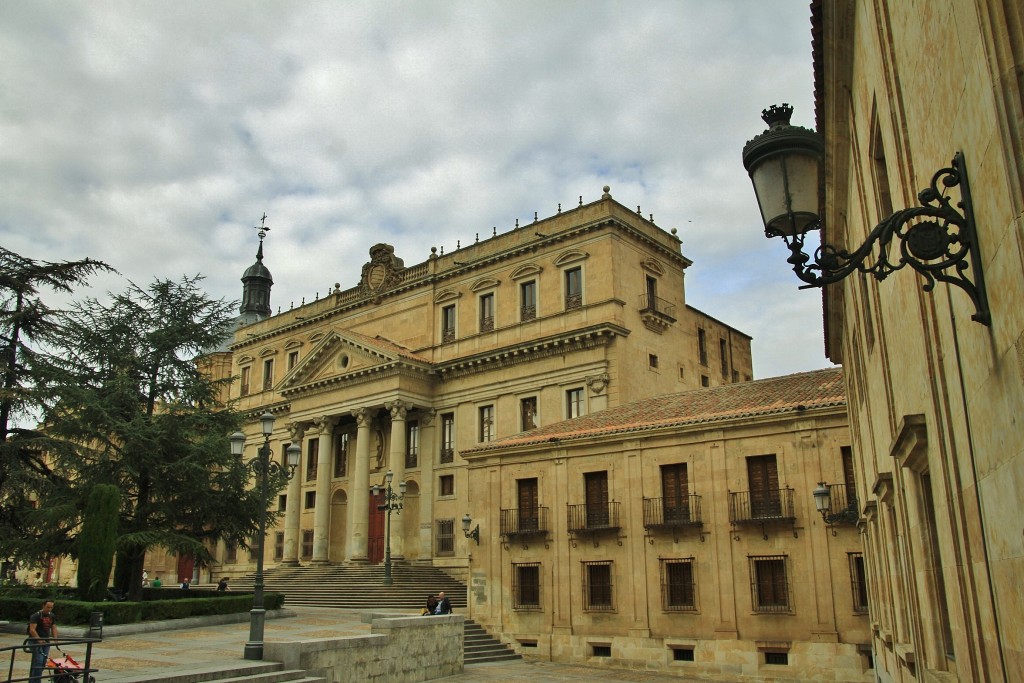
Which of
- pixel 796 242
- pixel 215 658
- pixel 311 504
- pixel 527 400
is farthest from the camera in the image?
pixel 311 504

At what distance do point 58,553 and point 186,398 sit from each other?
7.07 metres

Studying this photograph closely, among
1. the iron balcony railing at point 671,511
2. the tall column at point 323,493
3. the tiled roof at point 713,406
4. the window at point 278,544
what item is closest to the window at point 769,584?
the iron balcony railing at point 671,511

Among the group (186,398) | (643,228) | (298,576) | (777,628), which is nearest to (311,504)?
(298,576)

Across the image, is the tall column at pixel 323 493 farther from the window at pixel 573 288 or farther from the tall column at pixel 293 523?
the window at pixel 573 288

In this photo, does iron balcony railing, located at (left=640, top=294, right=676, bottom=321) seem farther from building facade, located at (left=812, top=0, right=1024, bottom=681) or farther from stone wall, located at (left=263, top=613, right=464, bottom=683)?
building facade, located at (left=812, top=0, right=1024, bottom=681)

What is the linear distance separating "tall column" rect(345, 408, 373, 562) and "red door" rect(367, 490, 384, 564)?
2.48 feet

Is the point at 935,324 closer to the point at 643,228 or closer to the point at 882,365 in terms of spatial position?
the point at 882,365

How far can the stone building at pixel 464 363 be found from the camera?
3772 cm

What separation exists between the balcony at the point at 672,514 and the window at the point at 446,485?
18340mm

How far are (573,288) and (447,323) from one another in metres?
8.40

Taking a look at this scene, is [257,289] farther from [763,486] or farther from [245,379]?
[763,486]

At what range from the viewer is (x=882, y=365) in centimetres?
909

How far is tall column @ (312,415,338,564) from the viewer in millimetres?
43344

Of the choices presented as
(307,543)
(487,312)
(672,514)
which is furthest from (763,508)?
(307,543)
